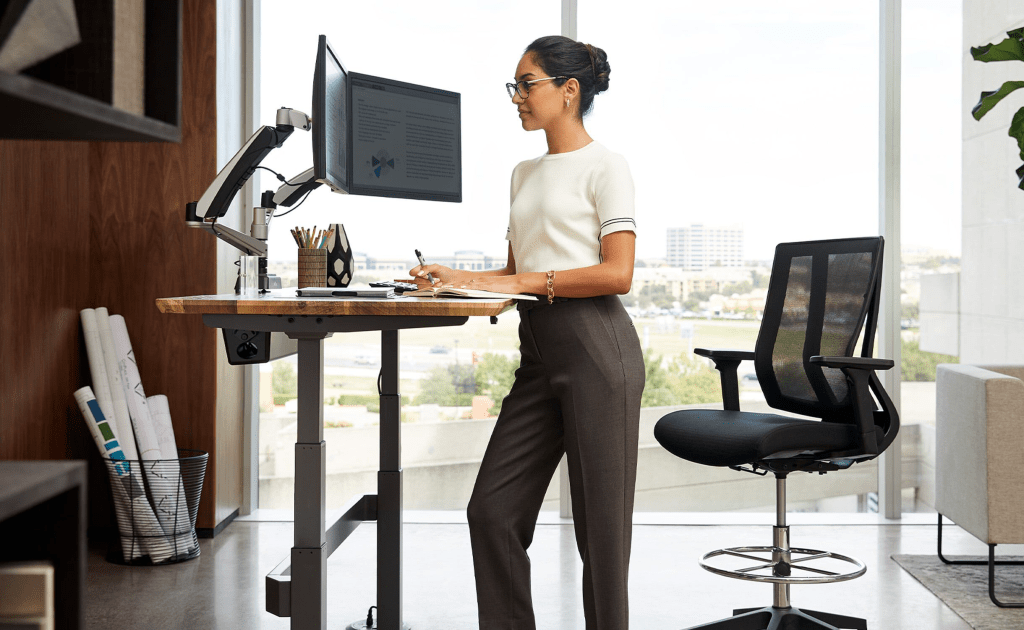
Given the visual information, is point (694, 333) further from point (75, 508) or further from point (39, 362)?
point (75, 508)

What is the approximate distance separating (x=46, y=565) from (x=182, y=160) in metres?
2.99

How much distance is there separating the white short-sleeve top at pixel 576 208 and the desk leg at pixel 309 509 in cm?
55

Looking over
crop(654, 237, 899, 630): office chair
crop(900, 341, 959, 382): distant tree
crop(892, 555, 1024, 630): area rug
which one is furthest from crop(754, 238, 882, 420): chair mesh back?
crop(900, 341, 959, 382): distant tree

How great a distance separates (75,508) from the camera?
32.4 inches

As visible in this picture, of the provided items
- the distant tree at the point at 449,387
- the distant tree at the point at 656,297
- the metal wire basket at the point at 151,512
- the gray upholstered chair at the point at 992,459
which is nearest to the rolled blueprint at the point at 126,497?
the metal wire basket at the point at 151,512

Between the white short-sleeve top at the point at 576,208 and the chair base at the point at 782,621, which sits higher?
the white short-sleeve top at the point at 576,208

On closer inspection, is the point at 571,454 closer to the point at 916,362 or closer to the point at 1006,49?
the point at 1006,49

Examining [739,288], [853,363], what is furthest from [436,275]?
[739,288]

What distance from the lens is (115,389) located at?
3.36 m

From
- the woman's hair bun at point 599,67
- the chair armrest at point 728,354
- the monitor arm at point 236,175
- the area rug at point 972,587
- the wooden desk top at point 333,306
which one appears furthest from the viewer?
the chair armrest at point 728,354

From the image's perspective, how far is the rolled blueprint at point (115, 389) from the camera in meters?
3.32

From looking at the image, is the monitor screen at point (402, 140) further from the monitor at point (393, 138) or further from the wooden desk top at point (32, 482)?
the wooden desk top at point (32, 482)

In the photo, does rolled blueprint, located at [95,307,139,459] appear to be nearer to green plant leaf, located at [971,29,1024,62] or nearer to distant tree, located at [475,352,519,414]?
distant tree, located at [475,352,519,414]

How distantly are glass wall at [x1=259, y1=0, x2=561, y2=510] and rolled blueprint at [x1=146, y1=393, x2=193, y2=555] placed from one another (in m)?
0.54
